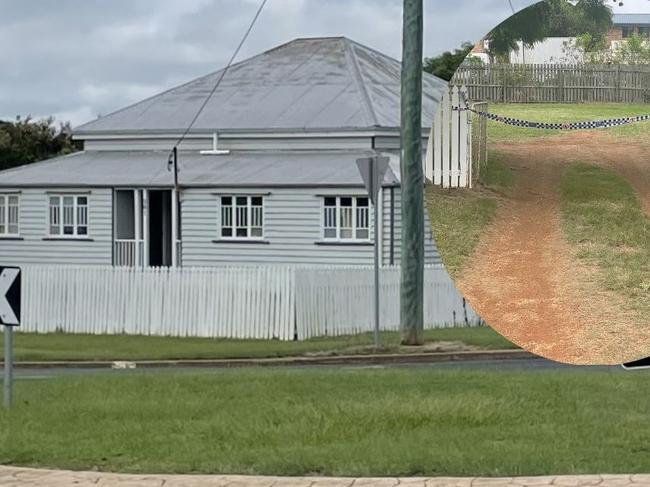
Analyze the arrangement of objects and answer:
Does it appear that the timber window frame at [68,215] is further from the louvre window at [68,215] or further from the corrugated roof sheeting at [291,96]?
the corrugated roof sheeting at [291,96]

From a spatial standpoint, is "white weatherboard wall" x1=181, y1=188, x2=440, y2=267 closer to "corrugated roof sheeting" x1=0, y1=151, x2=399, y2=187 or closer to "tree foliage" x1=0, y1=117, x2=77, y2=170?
"corrugated roof sheeting" x1=0, y1=151, x2=399, y2=187

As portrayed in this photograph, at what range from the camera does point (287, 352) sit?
24141mm

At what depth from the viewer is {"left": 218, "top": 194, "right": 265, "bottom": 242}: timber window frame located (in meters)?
33.9

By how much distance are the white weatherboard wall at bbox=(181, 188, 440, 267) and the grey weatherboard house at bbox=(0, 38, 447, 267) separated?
0.9 inches

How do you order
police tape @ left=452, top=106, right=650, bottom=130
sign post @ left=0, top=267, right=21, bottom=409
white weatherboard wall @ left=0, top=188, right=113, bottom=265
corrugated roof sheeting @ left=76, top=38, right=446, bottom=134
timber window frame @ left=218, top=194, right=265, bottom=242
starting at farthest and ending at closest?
1. corrugated roof sheeting @ left=76, top=38, right=446, bottom=134
2. white weatherboard wall @ left=0, top=188, right=113, bottom=265
3. timber window frame @ left=218, top=194, right=265, bottom=242
4. sign post @ left=0, top=267, right=21, bottom=409
5. police tape @ left=452, top=106, right=650, bottom=130

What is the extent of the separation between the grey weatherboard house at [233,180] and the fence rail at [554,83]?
75.0 feet

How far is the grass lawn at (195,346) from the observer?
2356cm

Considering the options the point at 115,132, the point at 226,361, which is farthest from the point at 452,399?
the point at 115,132

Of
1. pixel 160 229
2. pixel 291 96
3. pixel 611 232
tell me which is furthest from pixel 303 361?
pixel 291 96

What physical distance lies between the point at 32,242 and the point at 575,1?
30897mm

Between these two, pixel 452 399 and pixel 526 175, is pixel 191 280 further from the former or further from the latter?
pixel 526 175

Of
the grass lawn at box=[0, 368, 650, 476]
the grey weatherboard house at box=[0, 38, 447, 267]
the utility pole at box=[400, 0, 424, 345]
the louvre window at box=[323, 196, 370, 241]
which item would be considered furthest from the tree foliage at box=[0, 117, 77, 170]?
the grass lawn at box=[0, 368, 650, 476]

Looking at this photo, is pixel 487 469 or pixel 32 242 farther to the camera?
pixel 32 242

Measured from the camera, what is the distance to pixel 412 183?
713 inches
